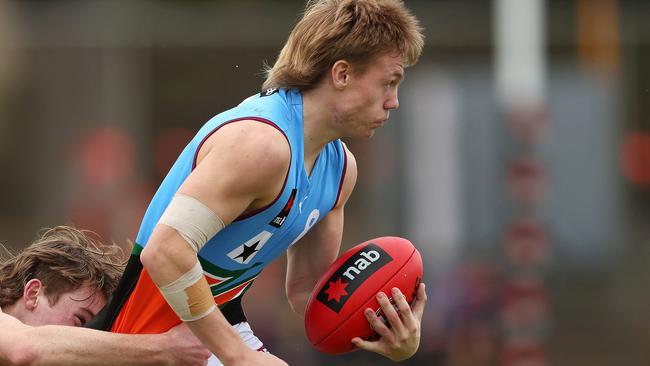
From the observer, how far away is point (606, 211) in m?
15.9

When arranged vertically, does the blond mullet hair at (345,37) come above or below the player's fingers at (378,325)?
above

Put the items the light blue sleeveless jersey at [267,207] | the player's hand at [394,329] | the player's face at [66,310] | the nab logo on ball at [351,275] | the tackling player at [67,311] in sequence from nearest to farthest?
the light blue sleeveless jersey at [267,207] < the tackling player at [67,311] < the player's hand at [394,329] < the nab logo on ball at [351,275] < the player's face at [66,310]

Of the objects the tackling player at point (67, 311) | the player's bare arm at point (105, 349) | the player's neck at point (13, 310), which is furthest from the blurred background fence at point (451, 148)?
the player's bare arm at point (105, 349)

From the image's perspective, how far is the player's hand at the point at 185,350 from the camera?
4.52 m

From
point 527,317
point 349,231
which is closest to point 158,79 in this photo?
point 349,231

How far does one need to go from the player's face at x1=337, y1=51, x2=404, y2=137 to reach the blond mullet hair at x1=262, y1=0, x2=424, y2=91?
0.11 feet

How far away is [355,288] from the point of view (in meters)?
4.74

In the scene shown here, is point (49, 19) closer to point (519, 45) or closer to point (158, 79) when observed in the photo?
point (158, 79)

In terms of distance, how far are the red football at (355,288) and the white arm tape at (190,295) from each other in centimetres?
67

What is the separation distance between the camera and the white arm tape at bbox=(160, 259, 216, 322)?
13.7 ft

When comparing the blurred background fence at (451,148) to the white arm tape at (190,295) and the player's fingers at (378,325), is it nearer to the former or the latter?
the player's fingers at (378,325)

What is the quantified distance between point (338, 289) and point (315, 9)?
1.05m

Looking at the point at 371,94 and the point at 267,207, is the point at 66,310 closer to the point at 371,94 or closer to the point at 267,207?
the point at 267,207

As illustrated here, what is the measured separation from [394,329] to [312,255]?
76 centimetres
